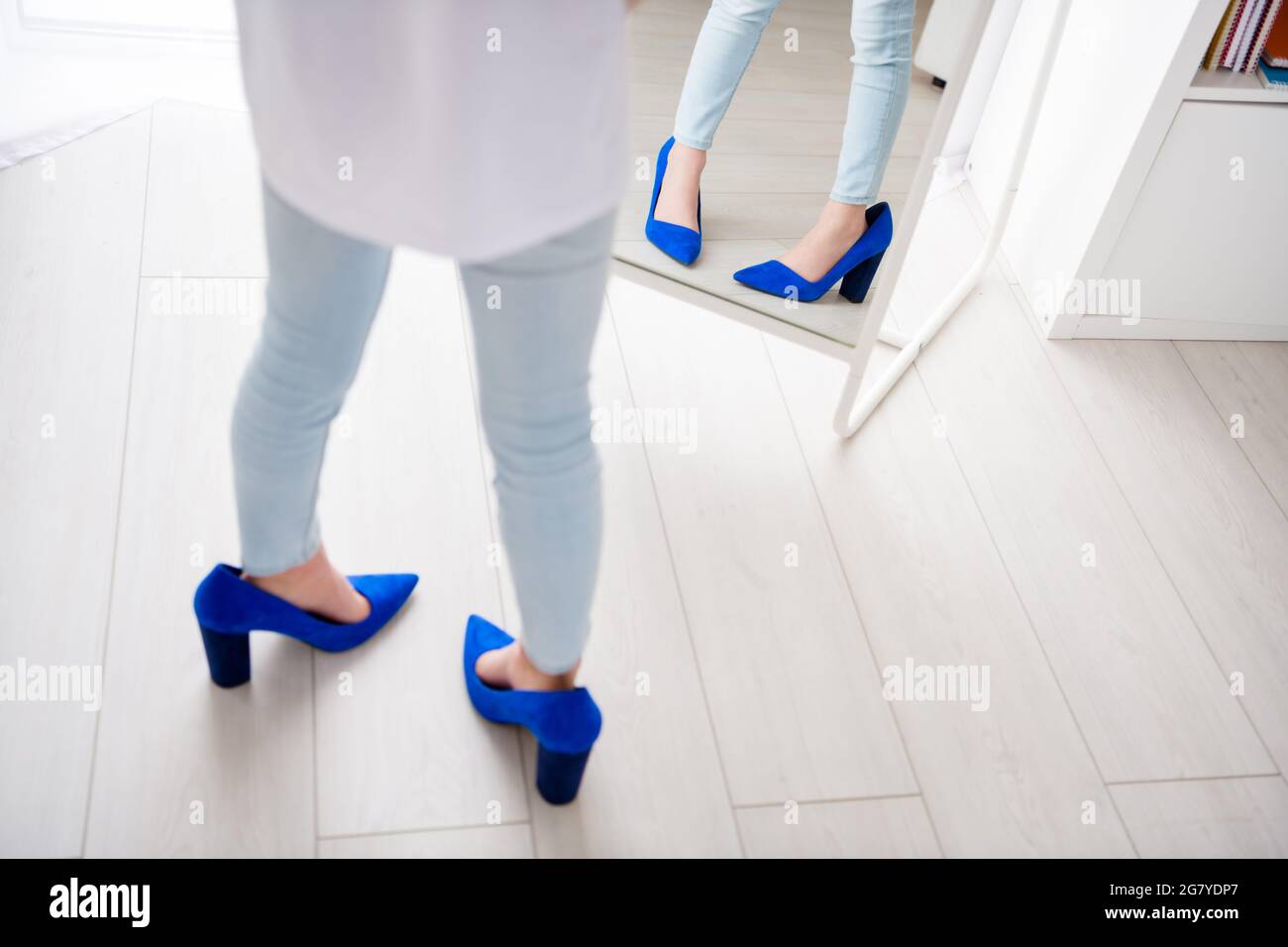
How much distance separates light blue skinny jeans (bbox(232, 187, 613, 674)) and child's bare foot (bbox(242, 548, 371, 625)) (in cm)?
8

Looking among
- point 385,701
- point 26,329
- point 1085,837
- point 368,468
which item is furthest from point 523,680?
point 26,329

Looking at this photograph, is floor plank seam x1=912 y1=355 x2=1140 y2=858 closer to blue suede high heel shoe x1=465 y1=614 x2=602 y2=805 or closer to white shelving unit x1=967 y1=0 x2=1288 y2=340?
white shelving unit x1=967 y1=0 x2=1288 y2=340

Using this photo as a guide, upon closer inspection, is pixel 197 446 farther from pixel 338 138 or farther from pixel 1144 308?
pixel 1144 308

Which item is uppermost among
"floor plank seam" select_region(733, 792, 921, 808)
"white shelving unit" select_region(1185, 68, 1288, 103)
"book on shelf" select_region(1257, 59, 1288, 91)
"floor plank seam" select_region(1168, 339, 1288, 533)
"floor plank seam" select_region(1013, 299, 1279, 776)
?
"book on shelf" select_region(1257, 59, 1288, 91)

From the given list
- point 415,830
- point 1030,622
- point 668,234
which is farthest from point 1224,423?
point 415,830

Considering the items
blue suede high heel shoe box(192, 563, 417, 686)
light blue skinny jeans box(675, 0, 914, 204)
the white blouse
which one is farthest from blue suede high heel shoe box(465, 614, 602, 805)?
light blue skinny jeans box(675, 0, 914, 204)

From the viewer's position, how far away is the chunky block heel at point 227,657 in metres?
1.03

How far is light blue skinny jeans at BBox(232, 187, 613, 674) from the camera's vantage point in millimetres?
648

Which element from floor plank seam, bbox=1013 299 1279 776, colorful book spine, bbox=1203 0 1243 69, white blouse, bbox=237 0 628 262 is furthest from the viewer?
colorful book spine, bbox=1203 0 1243 69

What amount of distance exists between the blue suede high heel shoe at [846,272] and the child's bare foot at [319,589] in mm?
636

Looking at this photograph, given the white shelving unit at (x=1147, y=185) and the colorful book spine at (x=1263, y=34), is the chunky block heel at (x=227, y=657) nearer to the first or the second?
the white shelving unit at (x=1147, y=185)

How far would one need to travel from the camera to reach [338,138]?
604 mm

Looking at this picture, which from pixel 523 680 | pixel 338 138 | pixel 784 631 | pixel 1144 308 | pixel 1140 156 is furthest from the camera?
pixel 1144 308

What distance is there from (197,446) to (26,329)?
33 cm
